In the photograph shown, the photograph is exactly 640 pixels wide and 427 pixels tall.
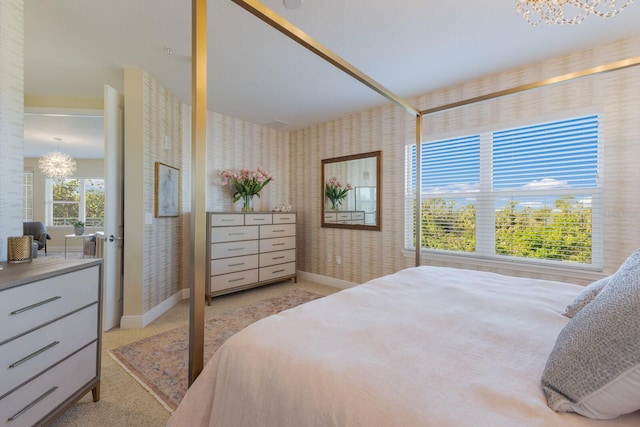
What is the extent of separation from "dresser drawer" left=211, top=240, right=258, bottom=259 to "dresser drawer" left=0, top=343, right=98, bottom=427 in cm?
193

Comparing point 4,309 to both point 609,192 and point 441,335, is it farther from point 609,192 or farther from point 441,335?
point 609,192

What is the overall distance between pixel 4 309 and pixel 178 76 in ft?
8.59

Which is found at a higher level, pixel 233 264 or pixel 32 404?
pixel 233 264

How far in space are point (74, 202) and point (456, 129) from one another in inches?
390

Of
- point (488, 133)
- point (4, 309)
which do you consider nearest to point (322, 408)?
point (4, 309)

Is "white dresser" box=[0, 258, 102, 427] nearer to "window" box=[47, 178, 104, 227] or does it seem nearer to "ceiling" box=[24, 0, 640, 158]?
"ceiling" box=[24, 0, 640, 158]

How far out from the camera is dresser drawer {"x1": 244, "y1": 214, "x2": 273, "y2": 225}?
3.97 m

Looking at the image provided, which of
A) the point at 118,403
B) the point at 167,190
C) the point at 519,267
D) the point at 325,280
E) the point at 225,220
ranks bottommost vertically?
the point at 118,403

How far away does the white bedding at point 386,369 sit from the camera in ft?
2.15

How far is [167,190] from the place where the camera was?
3369 millimetres

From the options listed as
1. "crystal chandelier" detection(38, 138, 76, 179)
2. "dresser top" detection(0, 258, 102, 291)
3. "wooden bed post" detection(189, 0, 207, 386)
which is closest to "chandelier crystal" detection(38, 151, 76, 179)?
"crystal chandelier" detection(38, 138, 76, 179)

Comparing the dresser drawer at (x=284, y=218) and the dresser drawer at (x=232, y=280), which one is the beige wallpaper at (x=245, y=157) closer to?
the dresser drawer at (x=284, y=218)

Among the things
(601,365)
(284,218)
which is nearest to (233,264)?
(284,218)

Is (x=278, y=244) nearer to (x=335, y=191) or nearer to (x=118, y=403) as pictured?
(x=335, y=191)
